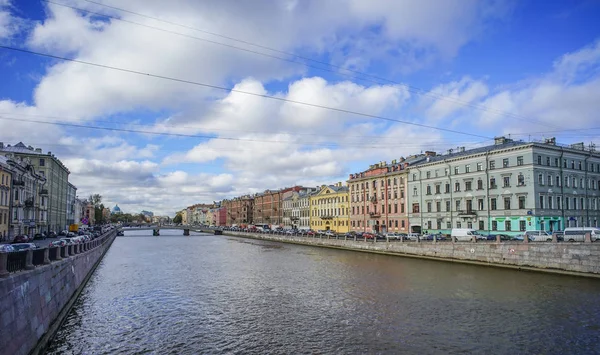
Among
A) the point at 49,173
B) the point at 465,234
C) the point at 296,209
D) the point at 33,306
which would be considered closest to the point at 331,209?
the point at 296,209

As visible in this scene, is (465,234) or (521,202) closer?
(465,234)

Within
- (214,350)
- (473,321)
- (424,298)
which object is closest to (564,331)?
(473,321)

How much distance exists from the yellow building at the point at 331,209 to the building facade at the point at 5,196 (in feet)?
195

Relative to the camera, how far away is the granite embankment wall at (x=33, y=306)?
11000 millimetres

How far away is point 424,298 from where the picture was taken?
945 inches

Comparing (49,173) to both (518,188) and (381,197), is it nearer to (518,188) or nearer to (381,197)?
(381,197)

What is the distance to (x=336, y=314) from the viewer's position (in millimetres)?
20453

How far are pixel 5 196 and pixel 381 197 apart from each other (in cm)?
5864

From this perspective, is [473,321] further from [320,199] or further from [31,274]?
[320,199]

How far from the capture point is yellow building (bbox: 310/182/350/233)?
90500mm

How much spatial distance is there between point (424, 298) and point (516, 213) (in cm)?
3387

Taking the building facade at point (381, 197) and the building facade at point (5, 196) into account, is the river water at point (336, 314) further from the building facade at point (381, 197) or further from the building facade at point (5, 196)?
the building facade at point (381, 197)

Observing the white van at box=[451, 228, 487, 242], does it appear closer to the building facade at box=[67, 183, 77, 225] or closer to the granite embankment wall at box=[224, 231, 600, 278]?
the granite embankment wall at box=[224, 231, 600, 278]

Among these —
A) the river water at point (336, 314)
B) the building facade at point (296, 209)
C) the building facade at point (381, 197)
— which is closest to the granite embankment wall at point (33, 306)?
the river water at point (336, 314)
